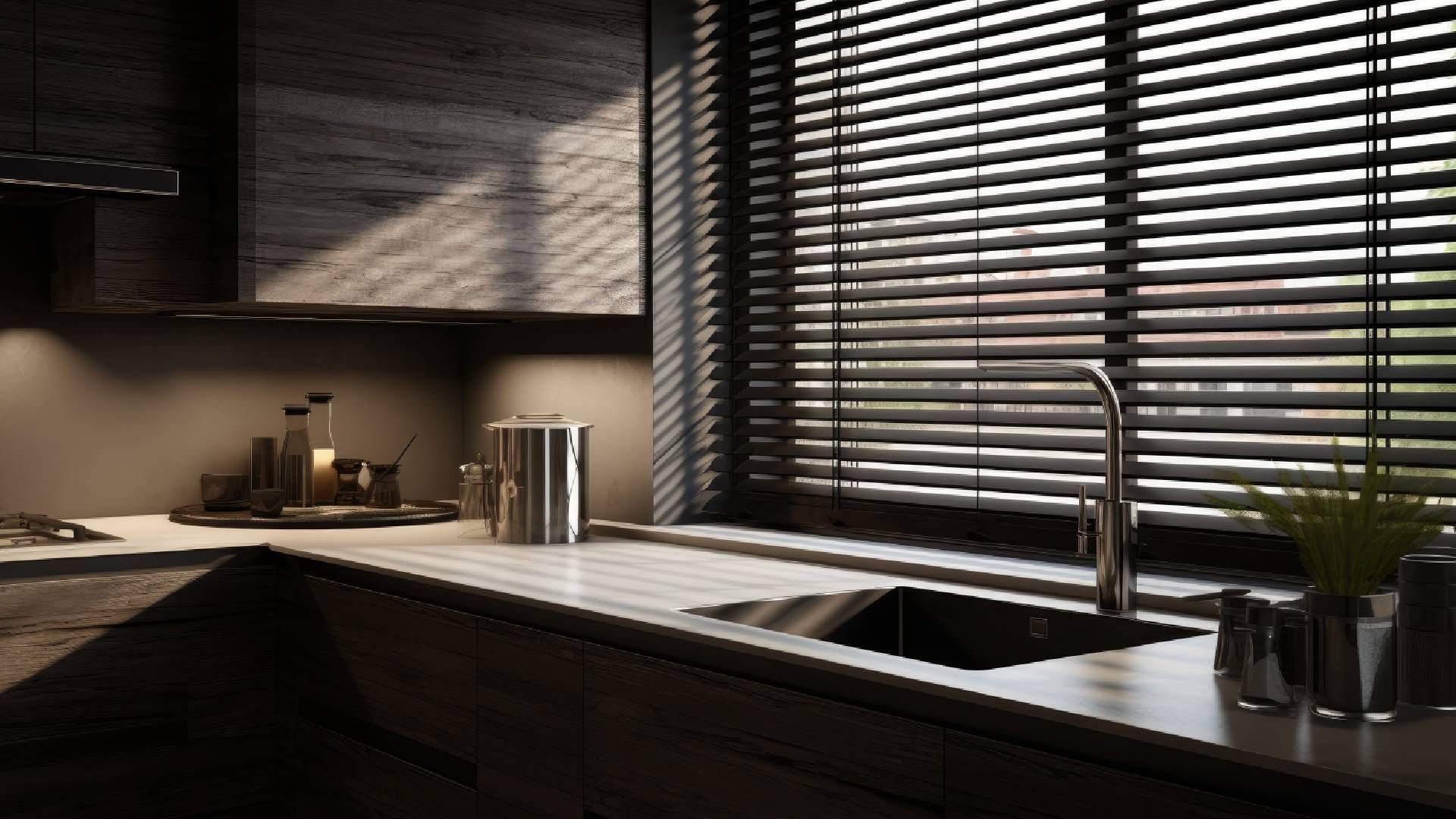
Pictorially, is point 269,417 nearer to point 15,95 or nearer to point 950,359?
point 15,95

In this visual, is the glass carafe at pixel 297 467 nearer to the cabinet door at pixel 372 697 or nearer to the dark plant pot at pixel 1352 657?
the cabinet door at pixel 372 697

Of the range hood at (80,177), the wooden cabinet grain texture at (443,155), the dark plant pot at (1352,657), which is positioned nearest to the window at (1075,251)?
the wooden cabinet grain texture at (443,155)

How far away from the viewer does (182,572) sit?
2.66m

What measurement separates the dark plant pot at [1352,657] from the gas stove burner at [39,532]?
225 cm

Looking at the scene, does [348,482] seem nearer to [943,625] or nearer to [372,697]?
[372,697]

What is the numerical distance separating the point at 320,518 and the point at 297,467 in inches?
10.6

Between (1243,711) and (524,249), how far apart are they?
199 cm

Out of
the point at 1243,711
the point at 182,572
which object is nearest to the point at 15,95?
the point at 182,572

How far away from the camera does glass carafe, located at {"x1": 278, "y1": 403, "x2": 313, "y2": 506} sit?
10.7ft

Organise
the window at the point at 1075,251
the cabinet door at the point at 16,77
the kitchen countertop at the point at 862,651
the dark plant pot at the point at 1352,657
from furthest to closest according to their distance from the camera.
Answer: the cabinet door at the point at 16,77 → the window at the point at 1075,251 → the dark plant pot at the point at 1352,657 → the kitchen countertop at the point at 862,651

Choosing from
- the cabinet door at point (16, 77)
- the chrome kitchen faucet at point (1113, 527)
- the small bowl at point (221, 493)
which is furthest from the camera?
the small bowl at point (221, 493)

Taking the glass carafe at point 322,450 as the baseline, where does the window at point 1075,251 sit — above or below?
above

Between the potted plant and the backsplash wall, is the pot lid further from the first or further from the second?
the potted plant

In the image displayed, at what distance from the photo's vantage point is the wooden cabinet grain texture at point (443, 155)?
8.94ft
